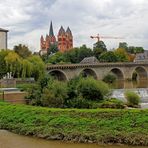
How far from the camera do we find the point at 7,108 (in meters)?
26.5

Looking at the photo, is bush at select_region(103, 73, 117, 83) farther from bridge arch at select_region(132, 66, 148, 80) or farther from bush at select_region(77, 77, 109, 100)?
bush at select_region(77, 77, 109, 100)

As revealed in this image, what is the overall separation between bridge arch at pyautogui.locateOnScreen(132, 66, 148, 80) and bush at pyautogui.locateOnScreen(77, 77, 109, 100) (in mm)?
66523

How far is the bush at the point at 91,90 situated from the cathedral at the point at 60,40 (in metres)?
131

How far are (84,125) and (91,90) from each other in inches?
361

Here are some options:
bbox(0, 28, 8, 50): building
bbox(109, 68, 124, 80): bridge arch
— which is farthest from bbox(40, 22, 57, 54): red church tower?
bbox(0, 28, 8, 50): building

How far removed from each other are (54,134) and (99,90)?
413 inches

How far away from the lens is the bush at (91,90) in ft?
99.5

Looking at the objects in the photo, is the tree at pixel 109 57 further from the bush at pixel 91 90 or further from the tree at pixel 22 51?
the bush at pixel 91 90

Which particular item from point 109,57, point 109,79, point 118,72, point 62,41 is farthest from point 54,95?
point 62,41

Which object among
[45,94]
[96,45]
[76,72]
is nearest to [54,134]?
[45,94]

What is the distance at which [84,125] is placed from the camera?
21.5m

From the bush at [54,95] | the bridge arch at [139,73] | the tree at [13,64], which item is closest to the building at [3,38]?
the tree at [13,64]

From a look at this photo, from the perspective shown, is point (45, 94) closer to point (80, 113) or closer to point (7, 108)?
point (7, 108)

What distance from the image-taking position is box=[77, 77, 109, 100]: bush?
3031cm
